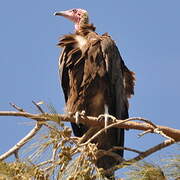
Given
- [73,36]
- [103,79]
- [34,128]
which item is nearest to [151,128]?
[34,128]

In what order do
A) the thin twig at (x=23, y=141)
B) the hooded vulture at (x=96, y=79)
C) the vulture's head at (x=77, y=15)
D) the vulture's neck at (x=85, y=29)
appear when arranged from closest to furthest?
1. the thin twig at (x=23, y=141)
2. the hooded vulture at (x=96, y=79)
3. the vulture's neck at (x=85, y=29)
4. the vulture's head at (x=77, y=15)

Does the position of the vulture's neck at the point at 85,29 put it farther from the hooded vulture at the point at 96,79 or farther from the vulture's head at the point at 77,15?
the vulture's head at the point at 77,15

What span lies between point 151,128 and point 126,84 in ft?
7.06

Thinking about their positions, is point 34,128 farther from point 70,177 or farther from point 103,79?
point 103,79

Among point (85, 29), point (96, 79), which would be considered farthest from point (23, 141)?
point (85, 29)

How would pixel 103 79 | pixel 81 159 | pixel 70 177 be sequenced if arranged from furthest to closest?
pixel 103 79, pixel 81 159, pixel 70 177

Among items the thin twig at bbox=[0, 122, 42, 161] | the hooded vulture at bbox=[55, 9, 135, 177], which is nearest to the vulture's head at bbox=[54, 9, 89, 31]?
the hooded vulture at bbox=[55, 9, 135, 177]

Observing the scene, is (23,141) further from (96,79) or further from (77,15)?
(77,15)

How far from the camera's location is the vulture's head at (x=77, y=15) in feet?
21.7

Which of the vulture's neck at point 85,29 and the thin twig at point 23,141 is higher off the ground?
the vulture's neck at point 85,29

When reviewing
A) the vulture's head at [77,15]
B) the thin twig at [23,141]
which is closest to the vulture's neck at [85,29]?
the vulture's head at [77,15]

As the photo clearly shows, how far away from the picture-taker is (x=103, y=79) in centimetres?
554

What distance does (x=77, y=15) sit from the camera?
22.8 feet

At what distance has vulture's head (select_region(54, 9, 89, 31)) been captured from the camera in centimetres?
660
